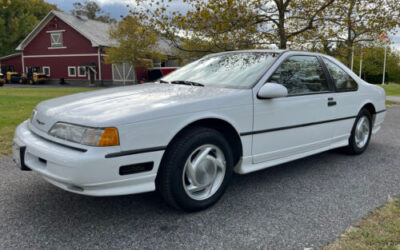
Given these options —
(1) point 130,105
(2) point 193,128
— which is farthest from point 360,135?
(1) point 130,105

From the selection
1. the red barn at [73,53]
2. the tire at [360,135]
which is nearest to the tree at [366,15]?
the tire at [360,135]

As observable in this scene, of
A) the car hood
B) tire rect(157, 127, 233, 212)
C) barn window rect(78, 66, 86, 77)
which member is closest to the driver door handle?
the car hood

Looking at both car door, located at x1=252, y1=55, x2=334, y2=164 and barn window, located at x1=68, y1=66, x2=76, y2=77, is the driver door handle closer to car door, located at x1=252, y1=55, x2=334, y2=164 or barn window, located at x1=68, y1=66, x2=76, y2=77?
car door, located at x1=252, y1=55, x2=334, y2=164

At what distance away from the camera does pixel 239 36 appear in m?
10.2

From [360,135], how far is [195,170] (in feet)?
10.3

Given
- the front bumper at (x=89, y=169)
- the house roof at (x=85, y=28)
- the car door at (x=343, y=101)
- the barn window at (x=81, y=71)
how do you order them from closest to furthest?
the front bumper at (x=89, y=169), the car door at (x=343, y=101), the house roof at (x=85, y=28), the barn window at (x=81, y=71)

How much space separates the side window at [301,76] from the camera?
347 centimetres

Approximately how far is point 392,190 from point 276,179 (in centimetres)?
116

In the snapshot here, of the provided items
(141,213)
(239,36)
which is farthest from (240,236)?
(239,36)

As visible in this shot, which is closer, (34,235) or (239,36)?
(34,235)

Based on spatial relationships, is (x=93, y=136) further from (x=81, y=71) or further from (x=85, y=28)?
(x=85, y=28)

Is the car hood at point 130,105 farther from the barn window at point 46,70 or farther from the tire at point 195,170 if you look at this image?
the barn window at point 46,70

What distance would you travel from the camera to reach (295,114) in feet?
11.3

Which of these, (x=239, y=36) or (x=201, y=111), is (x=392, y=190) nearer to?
(x=201, y=111)
